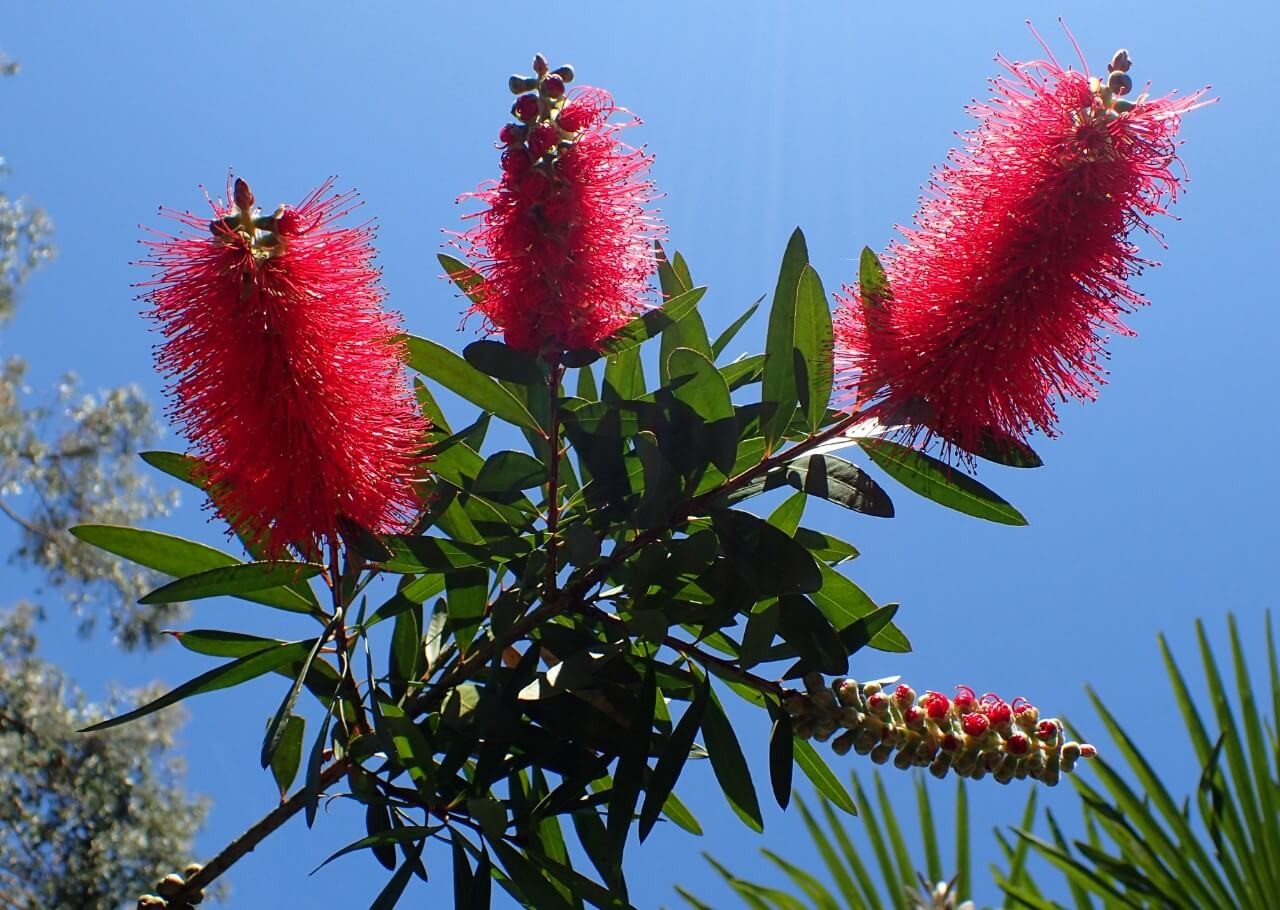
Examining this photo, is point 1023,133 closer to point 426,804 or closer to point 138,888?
point 426,804

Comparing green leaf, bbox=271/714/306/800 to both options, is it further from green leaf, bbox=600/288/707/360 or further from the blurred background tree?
the blurred background tree

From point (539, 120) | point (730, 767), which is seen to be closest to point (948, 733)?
point (730, 767)

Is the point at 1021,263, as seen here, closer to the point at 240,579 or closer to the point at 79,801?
the point at 240,579

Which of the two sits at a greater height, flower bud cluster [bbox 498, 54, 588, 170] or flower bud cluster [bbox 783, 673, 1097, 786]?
flower bud cluster [bbox 498, 54, 588, 170]

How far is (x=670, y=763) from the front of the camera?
1900mm

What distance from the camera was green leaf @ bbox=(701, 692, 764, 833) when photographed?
200 cm

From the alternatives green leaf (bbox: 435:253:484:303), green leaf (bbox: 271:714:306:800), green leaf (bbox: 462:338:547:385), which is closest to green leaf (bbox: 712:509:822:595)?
green leaf (bbox: 462:338:547:385)

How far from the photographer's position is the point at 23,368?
11.0m

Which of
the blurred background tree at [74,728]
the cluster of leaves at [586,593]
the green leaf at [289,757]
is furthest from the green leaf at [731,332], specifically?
the blurred background tree at [74,728]

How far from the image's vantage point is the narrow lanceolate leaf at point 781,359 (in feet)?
6.51

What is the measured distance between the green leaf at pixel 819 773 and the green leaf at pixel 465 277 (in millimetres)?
943

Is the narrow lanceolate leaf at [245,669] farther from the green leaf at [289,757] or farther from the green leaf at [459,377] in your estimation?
the green leaf at [459,377]

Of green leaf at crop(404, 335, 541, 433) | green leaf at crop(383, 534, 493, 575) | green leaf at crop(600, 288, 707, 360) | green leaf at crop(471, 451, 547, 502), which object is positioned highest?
green leaf at crop(404, 335, 541, 433)

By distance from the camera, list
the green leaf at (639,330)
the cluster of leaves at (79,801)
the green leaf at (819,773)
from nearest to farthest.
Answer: the green leaf at (639,330), the green leaf at (819,773), the cluster of leaves at (79,801)
